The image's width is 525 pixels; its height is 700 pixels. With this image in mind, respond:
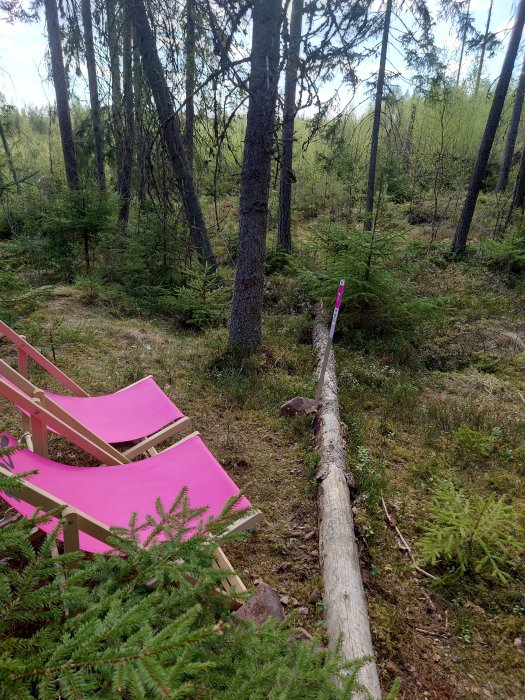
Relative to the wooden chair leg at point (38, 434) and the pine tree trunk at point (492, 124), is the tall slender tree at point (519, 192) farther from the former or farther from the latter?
the wooden chair leg at point (38, 434)

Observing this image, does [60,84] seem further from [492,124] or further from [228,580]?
[228,580]

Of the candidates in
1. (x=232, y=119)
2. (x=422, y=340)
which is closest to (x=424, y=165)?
(x=422, y=340)

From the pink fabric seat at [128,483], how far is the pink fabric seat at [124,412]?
58cm

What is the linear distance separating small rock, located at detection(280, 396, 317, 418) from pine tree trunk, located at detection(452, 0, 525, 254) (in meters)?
8.36

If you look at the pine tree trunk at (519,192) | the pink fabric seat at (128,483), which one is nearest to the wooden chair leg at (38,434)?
the pink fabric seat at (128,483)

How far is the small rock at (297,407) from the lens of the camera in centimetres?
466

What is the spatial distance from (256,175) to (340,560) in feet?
14.0

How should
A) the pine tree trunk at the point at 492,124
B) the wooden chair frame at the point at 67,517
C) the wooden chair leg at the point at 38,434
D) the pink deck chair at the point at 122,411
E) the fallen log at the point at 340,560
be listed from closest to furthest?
the wooden chair frame at the point at 67,517 → the fallen log at the point at 340,560 → the wooden chair leg at the point at 38,434 → the pink deck chair at the point at 122,411 → the pine tree trunk at the point at 492,124

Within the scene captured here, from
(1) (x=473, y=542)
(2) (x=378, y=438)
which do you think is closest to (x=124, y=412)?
(2) (x=378, y=438)

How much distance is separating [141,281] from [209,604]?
763 cm

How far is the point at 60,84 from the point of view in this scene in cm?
980

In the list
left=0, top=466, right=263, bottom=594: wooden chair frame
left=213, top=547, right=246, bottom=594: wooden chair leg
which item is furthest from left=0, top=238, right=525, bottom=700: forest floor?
left=0, top=466, right=263, bottom=594: wooden chair frame

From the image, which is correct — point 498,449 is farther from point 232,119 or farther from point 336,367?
point 232,119

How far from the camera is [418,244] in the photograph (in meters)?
7.24
